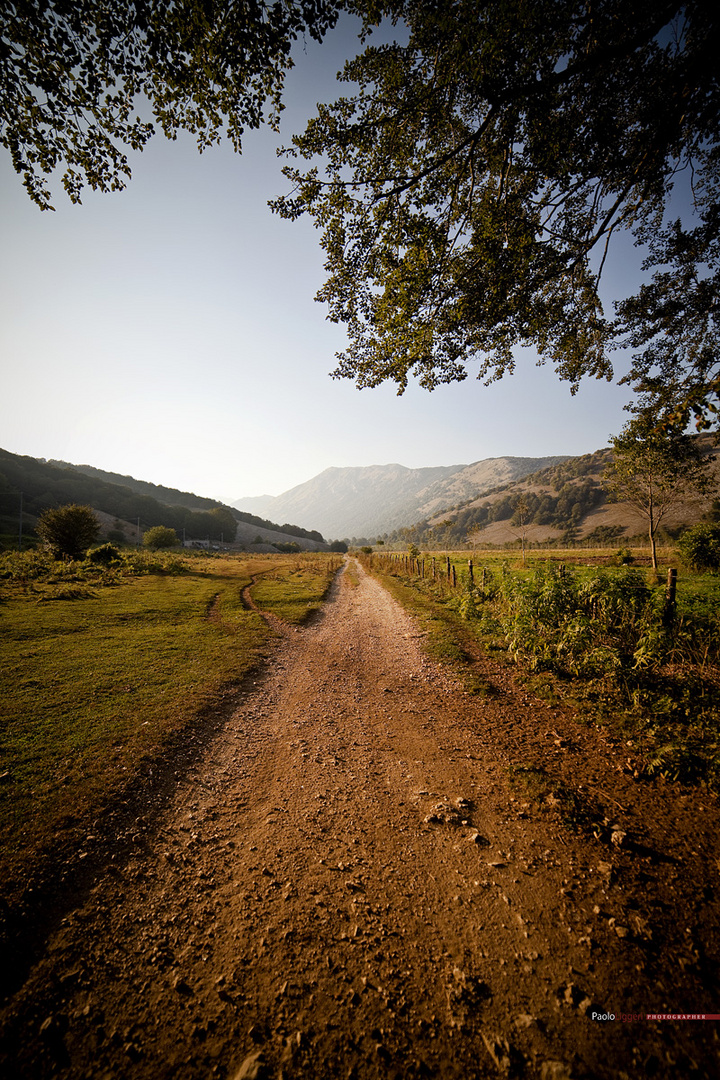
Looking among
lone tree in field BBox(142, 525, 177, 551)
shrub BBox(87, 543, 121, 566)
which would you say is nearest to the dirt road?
shrub BBox(87, 543, 121, 566)

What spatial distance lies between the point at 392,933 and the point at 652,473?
31894 mm

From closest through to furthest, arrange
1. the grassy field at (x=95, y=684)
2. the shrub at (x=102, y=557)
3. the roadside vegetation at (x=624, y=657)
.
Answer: the grassy field at (x=95, y=684) → the roadside vegetation at (x=624, y=657) → the shrub at (x=102, y=557)

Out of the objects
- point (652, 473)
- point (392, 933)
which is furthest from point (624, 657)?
point (652, 473)

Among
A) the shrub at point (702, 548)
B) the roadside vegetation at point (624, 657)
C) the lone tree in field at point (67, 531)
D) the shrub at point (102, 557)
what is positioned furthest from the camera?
the lone tree in field at point (67, 531)

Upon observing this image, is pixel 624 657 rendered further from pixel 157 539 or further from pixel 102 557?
pixel 157 539

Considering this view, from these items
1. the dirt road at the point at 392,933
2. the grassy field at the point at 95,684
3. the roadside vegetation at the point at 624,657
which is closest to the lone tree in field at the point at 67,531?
the grassy field at the point at 95,684

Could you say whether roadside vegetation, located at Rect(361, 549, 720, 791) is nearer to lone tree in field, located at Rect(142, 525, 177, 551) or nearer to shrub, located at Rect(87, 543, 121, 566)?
shrub, located at Rect(87, 543, 121, 566)

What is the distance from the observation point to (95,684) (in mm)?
7809

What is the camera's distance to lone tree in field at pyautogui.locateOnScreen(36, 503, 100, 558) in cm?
3509

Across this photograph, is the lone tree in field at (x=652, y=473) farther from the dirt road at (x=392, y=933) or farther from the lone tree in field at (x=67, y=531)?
the lone tree in field at (x=67, y=531)

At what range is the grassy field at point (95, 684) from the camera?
465cm

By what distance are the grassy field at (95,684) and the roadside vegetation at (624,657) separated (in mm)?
6558

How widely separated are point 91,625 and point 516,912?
15.1 m

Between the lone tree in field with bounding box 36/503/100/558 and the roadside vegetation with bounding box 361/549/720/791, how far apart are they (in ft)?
129
